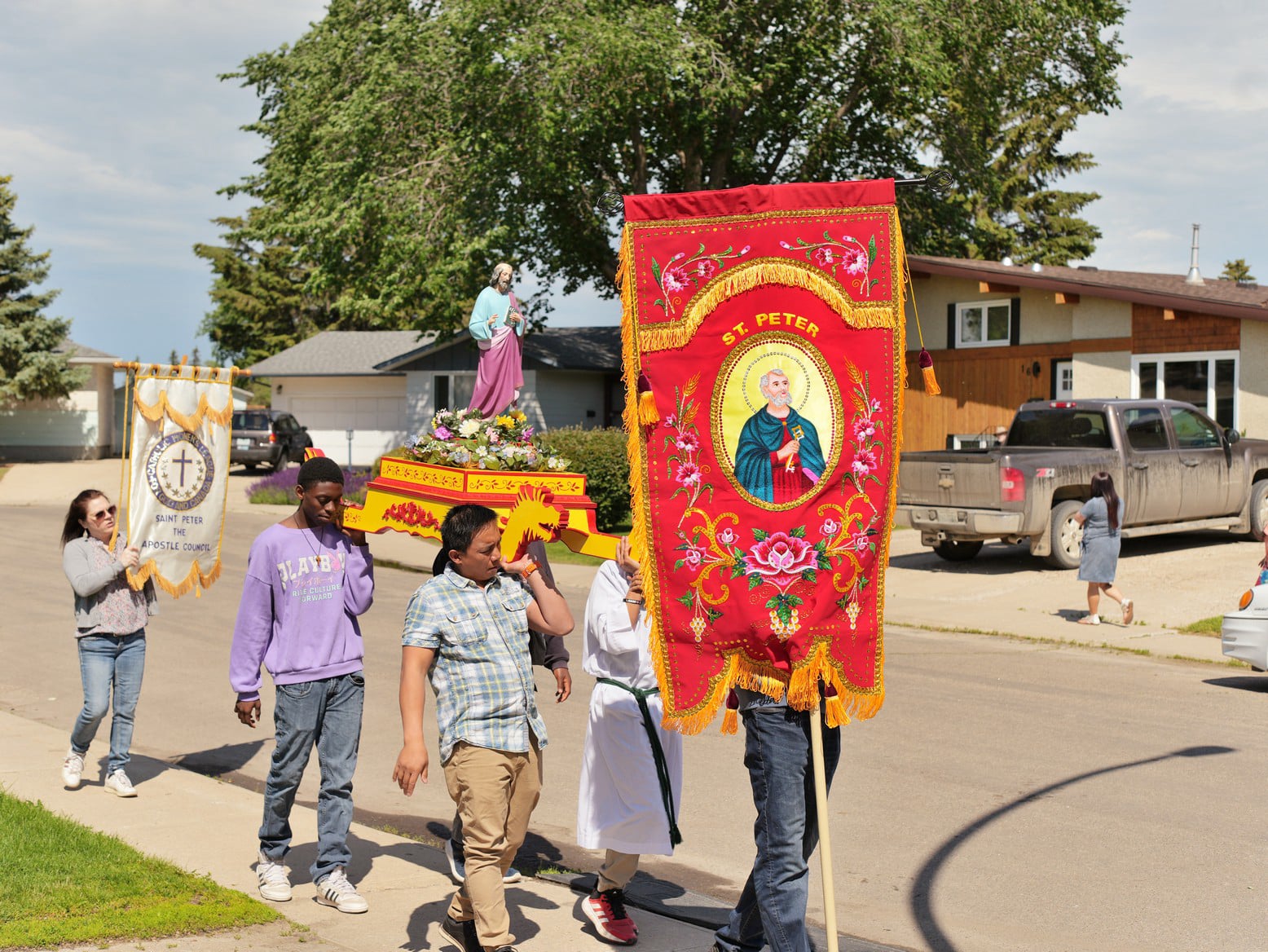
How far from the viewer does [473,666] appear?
15.9ft

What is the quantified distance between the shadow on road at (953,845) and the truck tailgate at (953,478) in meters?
8.53

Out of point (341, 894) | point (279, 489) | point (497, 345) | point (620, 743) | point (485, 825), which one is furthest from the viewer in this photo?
point (279, 489)

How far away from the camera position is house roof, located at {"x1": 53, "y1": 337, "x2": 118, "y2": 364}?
4467 cm

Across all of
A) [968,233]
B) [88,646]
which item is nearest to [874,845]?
[88,646]

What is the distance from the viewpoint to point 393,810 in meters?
7.70

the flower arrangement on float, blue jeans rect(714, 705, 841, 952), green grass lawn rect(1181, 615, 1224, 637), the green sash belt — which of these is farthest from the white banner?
green grass lawn rect(1181, 615, 1224, 637)

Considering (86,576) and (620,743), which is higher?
(86,576)

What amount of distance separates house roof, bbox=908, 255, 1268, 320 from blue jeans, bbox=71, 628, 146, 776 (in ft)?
59.9

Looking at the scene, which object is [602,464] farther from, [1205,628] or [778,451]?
[778,451]

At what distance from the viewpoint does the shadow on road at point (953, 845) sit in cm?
557

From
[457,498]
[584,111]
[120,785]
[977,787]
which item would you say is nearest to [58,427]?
[584,111]

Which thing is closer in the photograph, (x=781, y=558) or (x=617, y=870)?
(x=781, y=558)

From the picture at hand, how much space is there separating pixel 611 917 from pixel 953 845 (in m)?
2.23

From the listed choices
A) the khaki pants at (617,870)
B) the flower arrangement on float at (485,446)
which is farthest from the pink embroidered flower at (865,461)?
the flower arrangement on float at (485,446)
